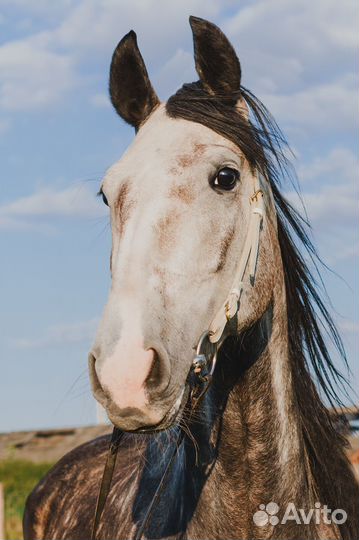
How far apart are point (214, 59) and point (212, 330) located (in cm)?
129

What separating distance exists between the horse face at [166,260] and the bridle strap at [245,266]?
0.03 meters

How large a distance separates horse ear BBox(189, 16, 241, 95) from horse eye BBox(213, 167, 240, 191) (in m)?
0.50

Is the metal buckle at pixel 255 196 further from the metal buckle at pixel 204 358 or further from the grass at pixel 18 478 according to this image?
the grass at pixel 18 478

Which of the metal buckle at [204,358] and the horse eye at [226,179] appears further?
the horse eye at [226,179]

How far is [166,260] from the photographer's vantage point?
364cm

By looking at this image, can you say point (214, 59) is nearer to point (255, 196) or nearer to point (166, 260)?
point (255, 196)

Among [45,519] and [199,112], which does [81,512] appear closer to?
[45,519]

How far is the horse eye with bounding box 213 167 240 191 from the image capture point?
3982 millimetres

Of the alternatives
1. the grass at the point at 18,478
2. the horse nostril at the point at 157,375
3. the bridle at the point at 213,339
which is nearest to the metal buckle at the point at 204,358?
the bridle at the point at 213,339

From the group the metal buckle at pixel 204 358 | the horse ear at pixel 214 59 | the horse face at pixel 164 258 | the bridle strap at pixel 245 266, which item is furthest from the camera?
the horse ear at pixel 214 59

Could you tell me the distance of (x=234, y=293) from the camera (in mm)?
3938

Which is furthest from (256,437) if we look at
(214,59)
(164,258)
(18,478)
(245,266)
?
(18,478)

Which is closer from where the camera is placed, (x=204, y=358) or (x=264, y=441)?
(x=204, y=358)

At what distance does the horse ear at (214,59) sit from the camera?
13.9 ft
